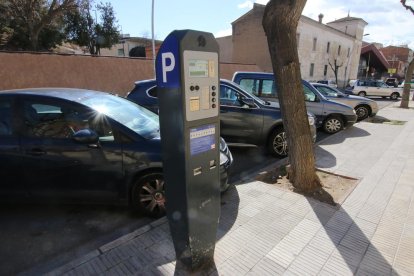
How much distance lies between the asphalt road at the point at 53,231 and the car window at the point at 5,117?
107 centimetres

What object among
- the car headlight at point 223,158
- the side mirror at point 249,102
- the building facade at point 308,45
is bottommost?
the car headlight at point 223,158

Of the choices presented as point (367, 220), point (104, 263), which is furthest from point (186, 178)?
point (367, 220)

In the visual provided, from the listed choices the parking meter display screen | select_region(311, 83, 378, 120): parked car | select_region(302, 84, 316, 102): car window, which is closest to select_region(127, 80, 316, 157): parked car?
select_region(302, 84, 316, 102): car window

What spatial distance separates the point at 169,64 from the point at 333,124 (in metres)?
7.84

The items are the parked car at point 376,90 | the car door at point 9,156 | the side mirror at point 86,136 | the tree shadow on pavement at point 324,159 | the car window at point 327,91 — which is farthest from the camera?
the parked car at point 376,90

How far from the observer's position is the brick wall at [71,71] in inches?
475

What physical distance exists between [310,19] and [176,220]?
32.7 m

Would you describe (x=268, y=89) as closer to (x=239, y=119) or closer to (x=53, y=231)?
(x=239, y=119)

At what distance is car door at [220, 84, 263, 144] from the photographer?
5992mm

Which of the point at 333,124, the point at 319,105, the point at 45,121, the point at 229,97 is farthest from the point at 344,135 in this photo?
the point at 45,121

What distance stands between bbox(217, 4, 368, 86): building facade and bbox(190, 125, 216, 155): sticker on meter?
2719 cm

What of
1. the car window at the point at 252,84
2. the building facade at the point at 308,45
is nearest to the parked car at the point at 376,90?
the building facade at the point at 308,45

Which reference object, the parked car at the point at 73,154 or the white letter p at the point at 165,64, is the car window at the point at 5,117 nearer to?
the parked car at the point at 73,154

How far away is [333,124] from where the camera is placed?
8.76 m
